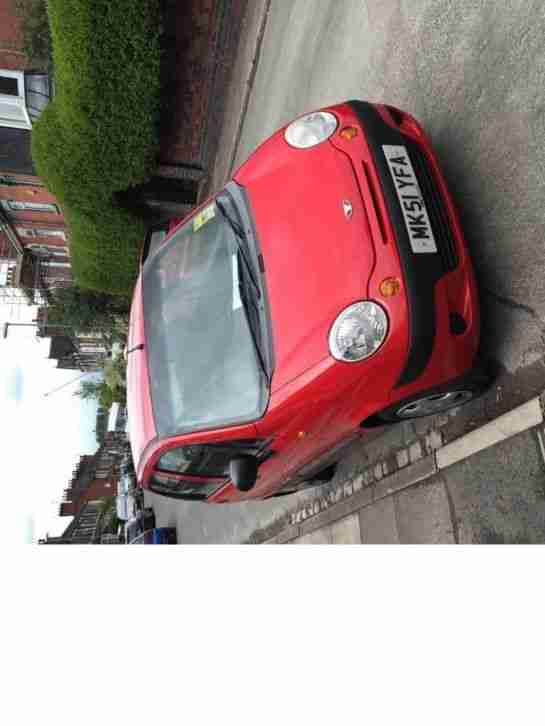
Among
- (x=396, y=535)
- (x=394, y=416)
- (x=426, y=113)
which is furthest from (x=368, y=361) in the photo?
(x=426, y=113)

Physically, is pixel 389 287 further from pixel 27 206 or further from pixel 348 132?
pixel 27 206

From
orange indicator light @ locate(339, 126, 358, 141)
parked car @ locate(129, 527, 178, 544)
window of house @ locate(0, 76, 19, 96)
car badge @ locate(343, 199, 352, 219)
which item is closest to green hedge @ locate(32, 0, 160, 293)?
window of house @ locate(0, 76, 19, 96)

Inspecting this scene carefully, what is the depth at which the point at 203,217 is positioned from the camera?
4.48 m

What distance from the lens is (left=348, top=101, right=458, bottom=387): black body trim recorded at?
311cm

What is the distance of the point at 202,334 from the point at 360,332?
4.49 ft

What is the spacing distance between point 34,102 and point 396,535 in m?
13.9

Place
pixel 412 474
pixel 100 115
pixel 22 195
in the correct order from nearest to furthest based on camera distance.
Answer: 1. pixel 412 474
2. pixel 100 115
3. pixel 22 195

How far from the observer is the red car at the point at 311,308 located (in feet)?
10.4

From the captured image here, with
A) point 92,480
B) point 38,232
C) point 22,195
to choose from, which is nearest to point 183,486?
point 22,195

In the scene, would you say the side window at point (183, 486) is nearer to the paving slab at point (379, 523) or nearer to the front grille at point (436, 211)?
the paving slab at point (379, 523)

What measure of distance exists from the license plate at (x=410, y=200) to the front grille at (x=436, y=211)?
58 mm

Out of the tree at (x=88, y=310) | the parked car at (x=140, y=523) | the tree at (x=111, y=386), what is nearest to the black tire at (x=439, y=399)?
the parked car at (x=140, y=523)

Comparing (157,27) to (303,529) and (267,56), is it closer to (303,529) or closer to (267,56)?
(267,56)

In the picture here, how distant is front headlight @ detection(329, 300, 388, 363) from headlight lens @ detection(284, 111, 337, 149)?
1.43 metres
